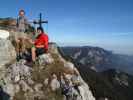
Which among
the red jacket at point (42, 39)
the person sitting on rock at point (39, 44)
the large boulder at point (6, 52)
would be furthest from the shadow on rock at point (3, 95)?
the red jacket at point (42, 39)

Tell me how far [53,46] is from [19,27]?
189 inches

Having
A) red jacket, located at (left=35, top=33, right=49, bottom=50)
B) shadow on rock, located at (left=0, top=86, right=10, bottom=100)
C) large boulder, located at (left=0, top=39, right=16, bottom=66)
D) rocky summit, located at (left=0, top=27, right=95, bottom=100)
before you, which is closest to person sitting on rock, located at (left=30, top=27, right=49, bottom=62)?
red jacket, located at (left=35, top=33, right=49, bottom=50)

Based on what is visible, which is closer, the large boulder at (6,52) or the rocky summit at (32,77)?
the rocky summit at (32,77)

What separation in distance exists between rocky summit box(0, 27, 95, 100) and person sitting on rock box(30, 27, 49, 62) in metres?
0.72

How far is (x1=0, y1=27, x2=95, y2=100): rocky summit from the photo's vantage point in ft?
69.2

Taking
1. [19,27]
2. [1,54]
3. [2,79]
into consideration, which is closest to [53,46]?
[19,27]

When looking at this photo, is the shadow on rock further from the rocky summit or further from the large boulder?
the large boulder

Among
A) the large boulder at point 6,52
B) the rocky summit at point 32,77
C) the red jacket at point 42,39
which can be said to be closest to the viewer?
the rocky summit at point 32,77

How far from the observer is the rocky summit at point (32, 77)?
21.1 m

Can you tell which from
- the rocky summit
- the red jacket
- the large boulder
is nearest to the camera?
the rocky summit

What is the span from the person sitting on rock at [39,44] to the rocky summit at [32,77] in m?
0.72

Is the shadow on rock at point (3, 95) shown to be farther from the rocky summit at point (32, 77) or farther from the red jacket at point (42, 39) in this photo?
the red jacket at point (42, 39)

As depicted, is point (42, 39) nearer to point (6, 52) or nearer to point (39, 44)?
point (39, 44)

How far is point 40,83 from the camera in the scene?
22281mm
